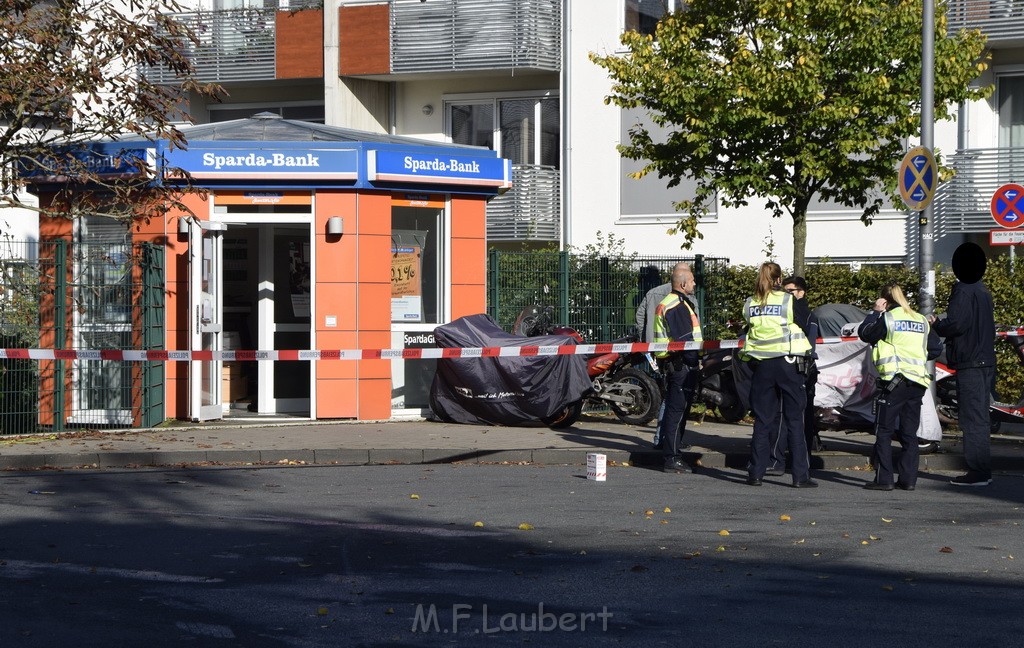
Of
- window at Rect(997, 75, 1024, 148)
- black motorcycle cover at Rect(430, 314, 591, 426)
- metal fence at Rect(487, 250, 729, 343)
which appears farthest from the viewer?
window at Rect(997, 75, 1024, 148)

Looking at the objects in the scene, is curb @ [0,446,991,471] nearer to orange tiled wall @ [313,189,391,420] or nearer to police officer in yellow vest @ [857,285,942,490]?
police officer in yellow vest @ [857,285,942,490]

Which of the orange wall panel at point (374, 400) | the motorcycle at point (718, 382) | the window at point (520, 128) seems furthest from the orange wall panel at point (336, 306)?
the window at point (520, 128)

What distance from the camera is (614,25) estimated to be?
2758 cm

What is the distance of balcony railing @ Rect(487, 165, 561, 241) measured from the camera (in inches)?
1099

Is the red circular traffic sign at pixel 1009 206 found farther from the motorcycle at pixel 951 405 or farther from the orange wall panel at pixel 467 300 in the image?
the orange wall panel at pixel 467 300

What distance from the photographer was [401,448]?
1387 centimetres

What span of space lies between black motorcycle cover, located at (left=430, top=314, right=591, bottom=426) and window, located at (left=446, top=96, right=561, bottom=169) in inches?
477

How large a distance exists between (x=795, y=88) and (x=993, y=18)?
8399 mm

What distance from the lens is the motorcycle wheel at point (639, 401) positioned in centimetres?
1661

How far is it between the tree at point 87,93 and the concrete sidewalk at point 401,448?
2.54 m

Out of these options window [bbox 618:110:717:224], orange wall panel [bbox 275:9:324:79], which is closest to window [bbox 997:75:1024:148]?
window [bbox 618:110:717:224]

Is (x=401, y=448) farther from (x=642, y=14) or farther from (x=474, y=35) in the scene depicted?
(x=642, y=14)

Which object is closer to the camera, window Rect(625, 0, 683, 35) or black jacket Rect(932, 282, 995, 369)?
black jacket Rect(932, 282, 995, 369)

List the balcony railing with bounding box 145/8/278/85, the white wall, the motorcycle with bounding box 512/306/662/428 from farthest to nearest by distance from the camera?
the balcony railing with bounding box 145/8/278/85
the white wall
the motorcycle with bounding box 512/306/662/428
